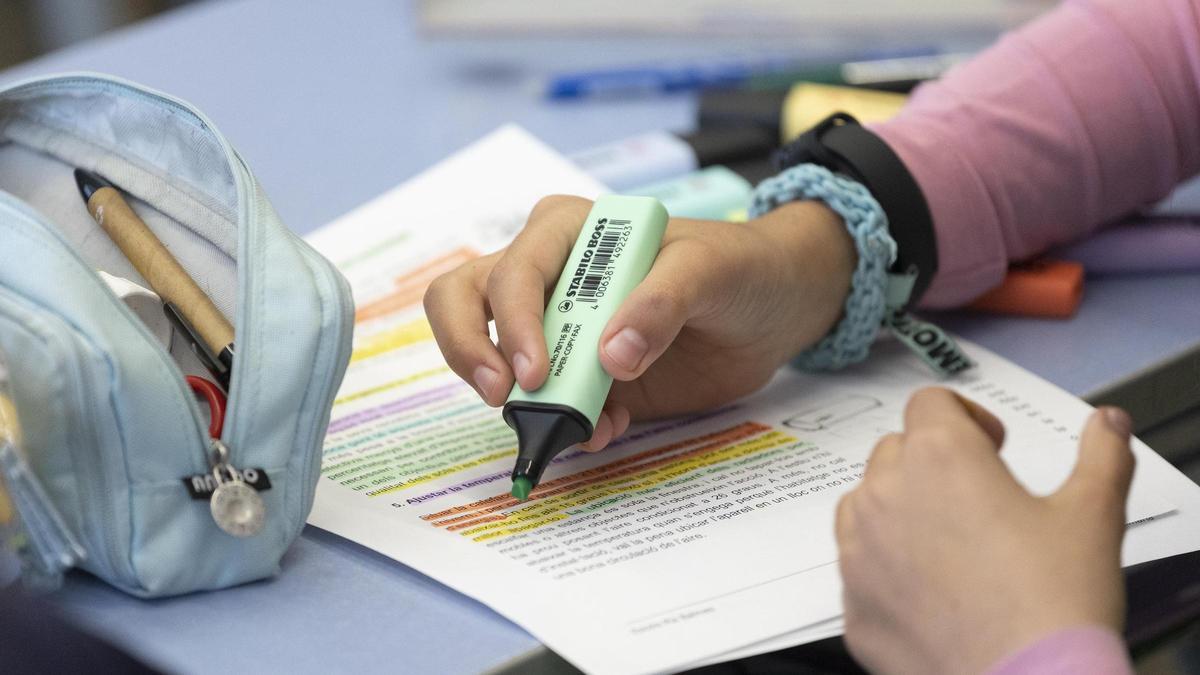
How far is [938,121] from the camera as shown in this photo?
0.65 m

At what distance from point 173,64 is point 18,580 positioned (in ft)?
1.94

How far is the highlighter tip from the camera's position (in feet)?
1.49

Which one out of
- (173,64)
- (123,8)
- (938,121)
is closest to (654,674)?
(938,121)

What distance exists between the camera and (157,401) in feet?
1.31

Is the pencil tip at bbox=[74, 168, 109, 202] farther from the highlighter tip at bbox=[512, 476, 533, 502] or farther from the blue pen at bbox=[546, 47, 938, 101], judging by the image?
the blue pen at bbox=[546, 47, 938, 101]

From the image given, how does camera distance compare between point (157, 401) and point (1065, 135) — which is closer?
point (157, 401)

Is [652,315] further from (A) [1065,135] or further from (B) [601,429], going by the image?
(A) [1065,135]

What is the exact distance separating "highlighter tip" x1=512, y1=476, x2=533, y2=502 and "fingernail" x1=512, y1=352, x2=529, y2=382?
0.03 meters

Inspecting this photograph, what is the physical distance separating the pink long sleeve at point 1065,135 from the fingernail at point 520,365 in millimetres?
248

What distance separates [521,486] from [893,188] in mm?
252

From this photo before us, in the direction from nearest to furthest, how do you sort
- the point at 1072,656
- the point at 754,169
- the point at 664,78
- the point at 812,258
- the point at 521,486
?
the point at 1072,656
the point at 521,486
the point at 812,258
the point at 754,169
the point at 664,78

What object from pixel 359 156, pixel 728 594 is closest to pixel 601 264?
pixel 728 594

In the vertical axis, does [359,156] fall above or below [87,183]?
below

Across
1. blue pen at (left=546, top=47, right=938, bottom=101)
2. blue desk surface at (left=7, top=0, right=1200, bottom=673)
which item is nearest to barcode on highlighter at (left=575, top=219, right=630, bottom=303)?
blue desk surface at (left=7, top=0, right=1200, bottom=673)
